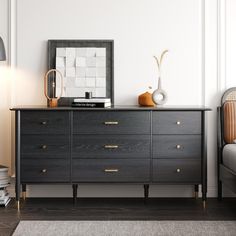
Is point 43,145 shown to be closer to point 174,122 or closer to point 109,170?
point 109,170

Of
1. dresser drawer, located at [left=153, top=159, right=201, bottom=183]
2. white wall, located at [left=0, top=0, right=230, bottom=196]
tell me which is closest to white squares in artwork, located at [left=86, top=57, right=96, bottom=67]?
white wall, located at [left=0, top=0, right=230, bottom=196]

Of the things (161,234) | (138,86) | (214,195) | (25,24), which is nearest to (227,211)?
(214,195)

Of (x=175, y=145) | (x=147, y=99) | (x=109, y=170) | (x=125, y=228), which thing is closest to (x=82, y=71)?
(x=147, y=99)

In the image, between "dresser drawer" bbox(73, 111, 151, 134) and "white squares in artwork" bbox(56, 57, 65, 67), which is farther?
"white squares in artwork" bbox(56, 57, 65, 67)

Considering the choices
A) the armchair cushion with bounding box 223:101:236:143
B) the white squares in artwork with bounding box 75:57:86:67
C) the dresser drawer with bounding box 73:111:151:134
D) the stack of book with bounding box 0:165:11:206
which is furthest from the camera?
the white squares in artwork with bounding box 75:57:86:67

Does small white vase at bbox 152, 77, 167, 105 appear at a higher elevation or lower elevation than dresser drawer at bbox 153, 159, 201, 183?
higher

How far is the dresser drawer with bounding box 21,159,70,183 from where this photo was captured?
3.67 meters

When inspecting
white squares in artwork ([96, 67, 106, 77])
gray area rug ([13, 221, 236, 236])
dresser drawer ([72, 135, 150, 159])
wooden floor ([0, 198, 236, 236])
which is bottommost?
gray area rug ([13, 221, 236, 236])

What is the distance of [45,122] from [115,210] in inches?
32.3

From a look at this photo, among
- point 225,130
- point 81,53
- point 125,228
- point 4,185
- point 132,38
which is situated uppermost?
point 132,38

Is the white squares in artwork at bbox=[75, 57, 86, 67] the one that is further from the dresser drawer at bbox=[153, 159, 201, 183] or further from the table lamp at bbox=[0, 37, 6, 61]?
the dresser drawer at bbox=[153, 159, 201, 183]

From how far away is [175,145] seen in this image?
145 inches

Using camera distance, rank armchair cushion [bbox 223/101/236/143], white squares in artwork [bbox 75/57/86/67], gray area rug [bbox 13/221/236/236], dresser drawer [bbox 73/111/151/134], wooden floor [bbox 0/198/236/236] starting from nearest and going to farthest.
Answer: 1. gray area rug [bbox 13/221/236/236]
2. wooden floor [bbox 0/198/236/236]
3. dresser drawer [bbox 73/111/151/134]
4. armchair cushion [bbox 223/101/236/143]
5. white squares in artwork [bbox 75/57/86/67]

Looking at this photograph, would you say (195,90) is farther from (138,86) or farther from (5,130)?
(5,130)
